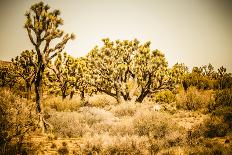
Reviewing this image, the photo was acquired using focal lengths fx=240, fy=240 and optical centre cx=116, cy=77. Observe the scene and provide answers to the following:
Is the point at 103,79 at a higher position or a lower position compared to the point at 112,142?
higher

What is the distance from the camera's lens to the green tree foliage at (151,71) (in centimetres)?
1677

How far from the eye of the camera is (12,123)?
712 cm

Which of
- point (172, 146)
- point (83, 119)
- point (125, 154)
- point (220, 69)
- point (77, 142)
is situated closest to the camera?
point (125, 154)

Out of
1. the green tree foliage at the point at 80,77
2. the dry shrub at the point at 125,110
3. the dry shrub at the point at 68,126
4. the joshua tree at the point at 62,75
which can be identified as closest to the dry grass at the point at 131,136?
the dry shrub at the point at 68,126

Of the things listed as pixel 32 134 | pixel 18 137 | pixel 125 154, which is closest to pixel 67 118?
pixel 32 134

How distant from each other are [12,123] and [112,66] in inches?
420

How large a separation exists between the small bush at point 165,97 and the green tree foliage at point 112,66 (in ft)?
9.67

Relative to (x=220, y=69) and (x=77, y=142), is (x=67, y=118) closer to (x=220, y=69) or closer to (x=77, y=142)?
(x=77, y=142)

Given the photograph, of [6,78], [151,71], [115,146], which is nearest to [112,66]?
[151,71]

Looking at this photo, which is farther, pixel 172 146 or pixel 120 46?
pixel 120 46

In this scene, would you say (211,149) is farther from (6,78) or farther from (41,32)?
(6,78)

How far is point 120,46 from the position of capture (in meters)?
17.1

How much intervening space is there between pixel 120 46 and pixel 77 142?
9814mm

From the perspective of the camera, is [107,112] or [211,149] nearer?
[211,149]
